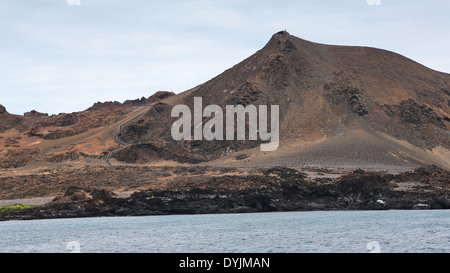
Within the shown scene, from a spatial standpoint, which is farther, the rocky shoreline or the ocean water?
the rocky shoreline

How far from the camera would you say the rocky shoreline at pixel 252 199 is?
86125mm

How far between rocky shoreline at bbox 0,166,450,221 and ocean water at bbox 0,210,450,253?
66.9ft

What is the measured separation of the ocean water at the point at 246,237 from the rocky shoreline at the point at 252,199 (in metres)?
20.4

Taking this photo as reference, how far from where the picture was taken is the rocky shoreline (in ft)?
283

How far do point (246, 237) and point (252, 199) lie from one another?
39.1m

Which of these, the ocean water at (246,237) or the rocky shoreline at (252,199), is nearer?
the ocean water at (246,237)

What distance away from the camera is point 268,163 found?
117m

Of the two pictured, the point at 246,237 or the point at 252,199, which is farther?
the point at 252,199

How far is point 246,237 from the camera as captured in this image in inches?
1933

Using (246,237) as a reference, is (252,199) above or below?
below

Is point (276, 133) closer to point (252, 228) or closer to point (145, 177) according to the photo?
point (145, 177)

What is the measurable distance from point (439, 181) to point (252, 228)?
51702mm

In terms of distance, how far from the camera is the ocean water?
4075 centimetres
